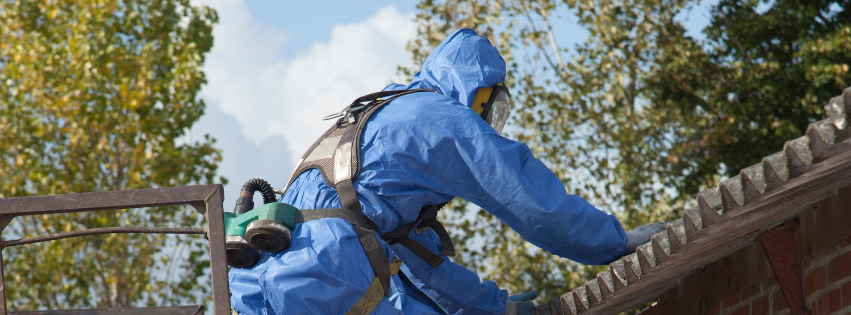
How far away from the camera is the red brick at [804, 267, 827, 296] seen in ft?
9.16

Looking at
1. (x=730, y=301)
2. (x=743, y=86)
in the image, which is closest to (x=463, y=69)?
(x=730, y=301)

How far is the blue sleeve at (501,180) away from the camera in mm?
2590

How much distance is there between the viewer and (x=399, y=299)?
2553 mm

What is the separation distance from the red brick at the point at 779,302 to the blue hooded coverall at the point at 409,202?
A: 0.69 m

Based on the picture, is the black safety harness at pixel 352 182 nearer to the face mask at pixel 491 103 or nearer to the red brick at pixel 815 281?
the face mask at pixel 491 103

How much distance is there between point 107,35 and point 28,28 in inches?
46.7

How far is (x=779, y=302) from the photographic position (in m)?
2.96

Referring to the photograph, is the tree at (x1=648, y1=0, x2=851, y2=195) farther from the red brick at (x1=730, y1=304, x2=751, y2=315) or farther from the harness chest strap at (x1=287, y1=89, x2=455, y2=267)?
the harness chest strap at (x1=287, y1=89, x2=455, y2=267)

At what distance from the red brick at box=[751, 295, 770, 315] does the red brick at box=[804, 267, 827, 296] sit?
23cm

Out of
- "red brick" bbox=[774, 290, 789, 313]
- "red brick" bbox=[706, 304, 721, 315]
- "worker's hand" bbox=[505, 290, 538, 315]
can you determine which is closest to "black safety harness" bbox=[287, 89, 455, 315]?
"worker's hand" bbox=[505, 290, 538, 315]

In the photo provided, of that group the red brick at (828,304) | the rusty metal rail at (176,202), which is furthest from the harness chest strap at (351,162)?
the red brick at (828,304)

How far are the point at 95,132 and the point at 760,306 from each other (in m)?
8.80

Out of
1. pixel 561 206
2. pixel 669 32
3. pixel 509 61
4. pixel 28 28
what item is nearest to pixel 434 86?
pixel 561 206

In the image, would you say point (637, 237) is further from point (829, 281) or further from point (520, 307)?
point (829, 281)
